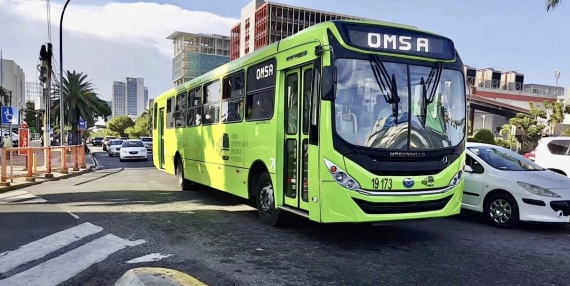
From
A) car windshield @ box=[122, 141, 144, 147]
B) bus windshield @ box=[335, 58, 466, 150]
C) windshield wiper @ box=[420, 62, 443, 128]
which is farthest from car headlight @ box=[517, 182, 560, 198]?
car windshield @ box=[122, 141, 144, 147]

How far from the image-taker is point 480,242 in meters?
7.12

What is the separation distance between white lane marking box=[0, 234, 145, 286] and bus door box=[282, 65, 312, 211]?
2379mm

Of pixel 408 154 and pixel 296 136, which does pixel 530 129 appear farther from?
pixel 296 136

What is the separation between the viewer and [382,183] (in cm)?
614

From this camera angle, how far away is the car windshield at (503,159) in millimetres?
8832

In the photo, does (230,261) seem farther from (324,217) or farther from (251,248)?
(324,217)

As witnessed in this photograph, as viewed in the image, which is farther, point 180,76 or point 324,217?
point 180,76

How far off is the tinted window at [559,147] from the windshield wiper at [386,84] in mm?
8099

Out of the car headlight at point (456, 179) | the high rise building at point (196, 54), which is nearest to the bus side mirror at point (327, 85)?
the car headlight at point (456, 179)

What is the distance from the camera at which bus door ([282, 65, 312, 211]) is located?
670 centimetres

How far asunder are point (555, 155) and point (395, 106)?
807 cm

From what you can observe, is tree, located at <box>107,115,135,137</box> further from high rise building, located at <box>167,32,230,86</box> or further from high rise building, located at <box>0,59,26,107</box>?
high rise building, located at <box>167,32,230,86</box>

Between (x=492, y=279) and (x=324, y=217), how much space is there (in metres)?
2.16

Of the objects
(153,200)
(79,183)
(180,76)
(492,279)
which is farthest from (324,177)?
(180,76)
